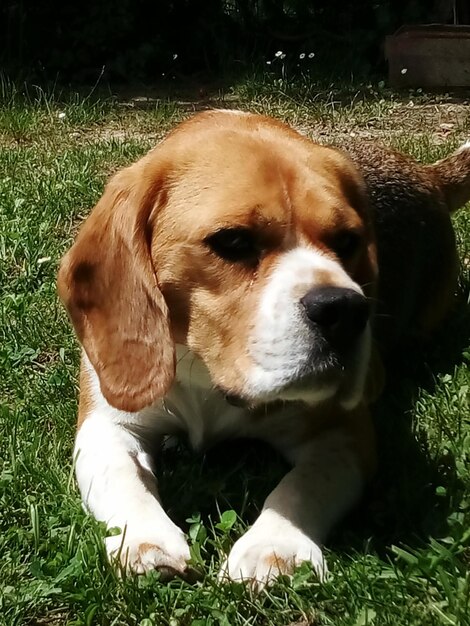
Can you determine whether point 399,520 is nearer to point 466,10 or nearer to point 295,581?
point 295,581

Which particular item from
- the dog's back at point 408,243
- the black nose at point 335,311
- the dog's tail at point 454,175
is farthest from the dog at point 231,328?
the dog's tail at point 454,175

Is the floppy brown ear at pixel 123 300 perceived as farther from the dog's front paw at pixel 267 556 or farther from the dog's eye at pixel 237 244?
the dog's front paw at pixel 267 556

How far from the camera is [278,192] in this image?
3.14 m

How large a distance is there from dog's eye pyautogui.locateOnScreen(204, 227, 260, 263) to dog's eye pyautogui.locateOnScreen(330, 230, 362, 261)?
0.96ft

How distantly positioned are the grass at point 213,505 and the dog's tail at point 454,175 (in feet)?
1.35

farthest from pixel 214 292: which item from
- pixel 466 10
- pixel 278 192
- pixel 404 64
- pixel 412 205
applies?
pixel 466 10

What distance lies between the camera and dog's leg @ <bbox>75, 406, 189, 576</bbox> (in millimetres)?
2904

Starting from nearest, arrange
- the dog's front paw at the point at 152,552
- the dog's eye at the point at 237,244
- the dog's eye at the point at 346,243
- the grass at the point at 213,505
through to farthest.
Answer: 1. the grass at the point at 213,505
2. the dog's front paw at the point at 152,552
3. the dog's eye at the point at 237,244
4. the dog's eye at the point at 346,243

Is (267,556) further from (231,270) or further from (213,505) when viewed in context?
(231,270)

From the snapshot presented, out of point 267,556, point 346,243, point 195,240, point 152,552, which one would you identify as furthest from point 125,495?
point 346,243

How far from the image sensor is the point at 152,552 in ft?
9.49

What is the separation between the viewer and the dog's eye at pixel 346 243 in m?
3.25

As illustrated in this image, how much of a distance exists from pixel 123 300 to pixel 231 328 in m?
0.48

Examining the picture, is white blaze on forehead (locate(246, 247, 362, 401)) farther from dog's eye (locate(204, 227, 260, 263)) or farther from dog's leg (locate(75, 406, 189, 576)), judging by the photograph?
dog's leg (locate(75, 406, 189, 576))
